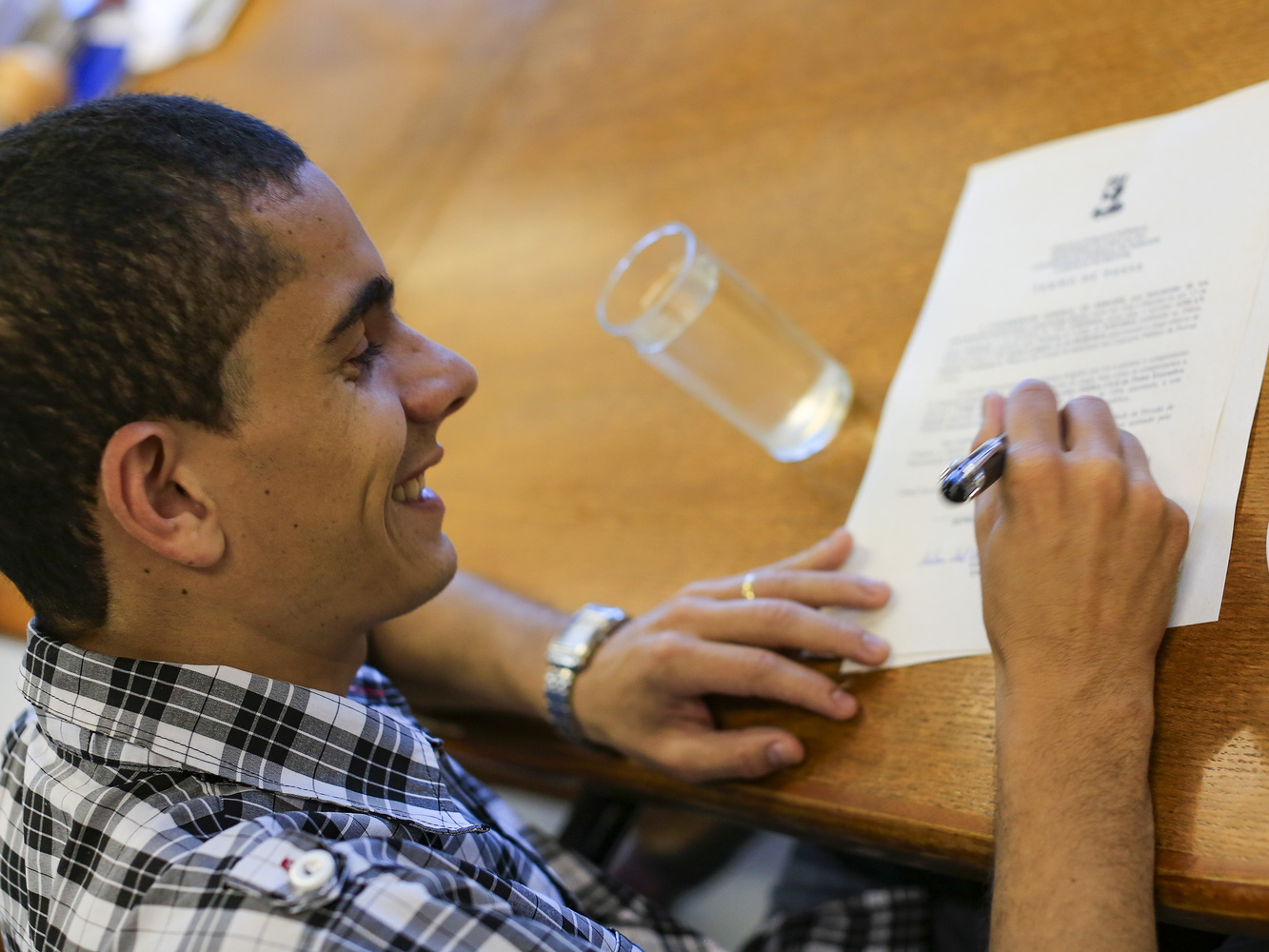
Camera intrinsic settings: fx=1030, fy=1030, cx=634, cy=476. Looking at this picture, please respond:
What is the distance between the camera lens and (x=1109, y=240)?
79 centimetres

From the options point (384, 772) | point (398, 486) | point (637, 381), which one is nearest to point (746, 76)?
point (637, 381)

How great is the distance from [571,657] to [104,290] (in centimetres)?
44

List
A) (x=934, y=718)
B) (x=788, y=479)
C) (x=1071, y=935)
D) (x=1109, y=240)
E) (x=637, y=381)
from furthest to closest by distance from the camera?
1. (x=637, y=381)
2. (x=788, y=479)
3. (x=1109, y=240)
4. (x=934, y=718)
5. (x=1071, y=935)

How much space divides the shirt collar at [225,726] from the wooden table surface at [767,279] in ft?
0.76

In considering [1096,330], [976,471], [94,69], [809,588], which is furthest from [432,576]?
[94,69]

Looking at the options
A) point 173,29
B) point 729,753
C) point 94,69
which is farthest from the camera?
point 94,69

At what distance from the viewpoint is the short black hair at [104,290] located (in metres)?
0.59

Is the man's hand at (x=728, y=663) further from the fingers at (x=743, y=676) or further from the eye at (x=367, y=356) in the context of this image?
the eye at (x=367, y=356)

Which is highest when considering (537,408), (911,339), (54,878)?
(911,339)

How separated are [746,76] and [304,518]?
0.83 meters

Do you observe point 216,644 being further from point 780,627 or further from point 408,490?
point 780,627

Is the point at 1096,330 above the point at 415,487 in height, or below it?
above

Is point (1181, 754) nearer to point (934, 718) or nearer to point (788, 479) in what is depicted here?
point (934, 718)

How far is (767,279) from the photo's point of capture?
39.8 inches
